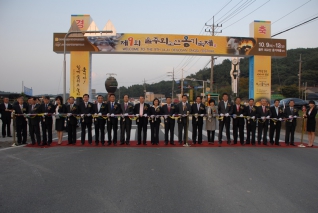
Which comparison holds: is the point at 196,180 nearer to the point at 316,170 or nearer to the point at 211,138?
the point at 316,170

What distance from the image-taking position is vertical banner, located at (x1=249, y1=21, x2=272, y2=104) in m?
18.4

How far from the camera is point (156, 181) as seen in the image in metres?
5.79

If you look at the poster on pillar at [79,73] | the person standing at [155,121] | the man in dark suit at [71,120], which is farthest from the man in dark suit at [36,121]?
the poster on pillar at [79,73]

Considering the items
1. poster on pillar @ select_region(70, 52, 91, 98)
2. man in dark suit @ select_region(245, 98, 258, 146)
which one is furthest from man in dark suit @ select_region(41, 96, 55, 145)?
man in dark suit @ select_region(245, 98, 258, 146)

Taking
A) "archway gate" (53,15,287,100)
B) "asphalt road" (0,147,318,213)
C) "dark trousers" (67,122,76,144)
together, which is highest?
"archway gate" (53,15,287,100)

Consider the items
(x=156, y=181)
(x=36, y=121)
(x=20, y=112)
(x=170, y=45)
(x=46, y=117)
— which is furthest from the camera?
(x=170, y=45)

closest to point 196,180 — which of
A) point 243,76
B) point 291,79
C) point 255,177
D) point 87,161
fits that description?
point 255,177

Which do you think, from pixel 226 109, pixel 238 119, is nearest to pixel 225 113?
pixel 226 109

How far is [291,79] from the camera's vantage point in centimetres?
5869

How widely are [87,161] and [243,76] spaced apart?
68142 millimetres

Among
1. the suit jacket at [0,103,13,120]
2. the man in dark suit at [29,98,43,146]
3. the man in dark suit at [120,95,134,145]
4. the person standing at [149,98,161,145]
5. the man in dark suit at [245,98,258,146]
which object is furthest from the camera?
the suit jacket at [0,103,13,120]

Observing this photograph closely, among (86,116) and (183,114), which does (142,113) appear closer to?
(183,114)

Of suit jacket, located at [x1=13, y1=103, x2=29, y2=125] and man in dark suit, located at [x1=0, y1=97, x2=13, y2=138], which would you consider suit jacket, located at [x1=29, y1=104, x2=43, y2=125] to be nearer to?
suit jacket, located at [x1=13, y1=103, x2=29, y2=125]

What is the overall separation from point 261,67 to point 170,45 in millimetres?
6305
